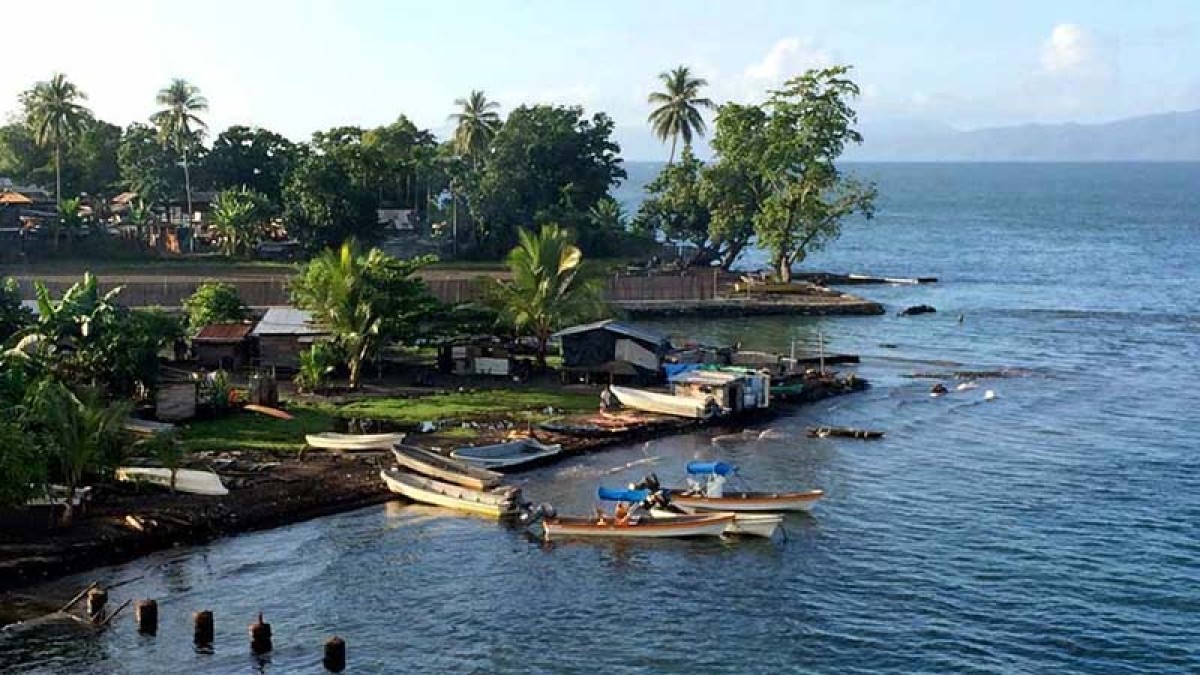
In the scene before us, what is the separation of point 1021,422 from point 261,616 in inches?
1529

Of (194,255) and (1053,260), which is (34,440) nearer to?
(194,255)

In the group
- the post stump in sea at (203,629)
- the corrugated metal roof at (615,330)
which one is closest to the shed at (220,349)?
the corrugated metal roof at (615,330)

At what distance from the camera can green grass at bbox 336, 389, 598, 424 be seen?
2205 inches

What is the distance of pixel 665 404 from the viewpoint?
60469 millimetres

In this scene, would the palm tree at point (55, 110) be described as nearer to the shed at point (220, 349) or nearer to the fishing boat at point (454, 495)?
the shed at point (220, 349)

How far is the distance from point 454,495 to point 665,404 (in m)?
16.5

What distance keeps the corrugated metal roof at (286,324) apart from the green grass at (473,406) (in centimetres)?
804

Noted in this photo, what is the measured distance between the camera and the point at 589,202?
398ft

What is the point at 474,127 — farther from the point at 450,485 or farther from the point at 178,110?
the point at 450,485

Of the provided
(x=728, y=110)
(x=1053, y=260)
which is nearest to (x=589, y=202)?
(x=728, y=110)

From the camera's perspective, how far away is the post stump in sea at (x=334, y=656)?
3241cm

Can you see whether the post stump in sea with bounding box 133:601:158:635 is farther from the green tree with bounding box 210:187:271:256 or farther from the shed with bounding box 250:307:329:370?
the green tree with bounding box 210:187:271:256

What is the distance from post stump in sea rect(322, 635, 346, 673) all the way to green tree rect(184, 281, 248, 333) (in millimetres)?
36231

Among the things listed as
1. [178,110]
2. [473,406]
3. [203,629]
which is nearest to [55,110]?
[178,110]
